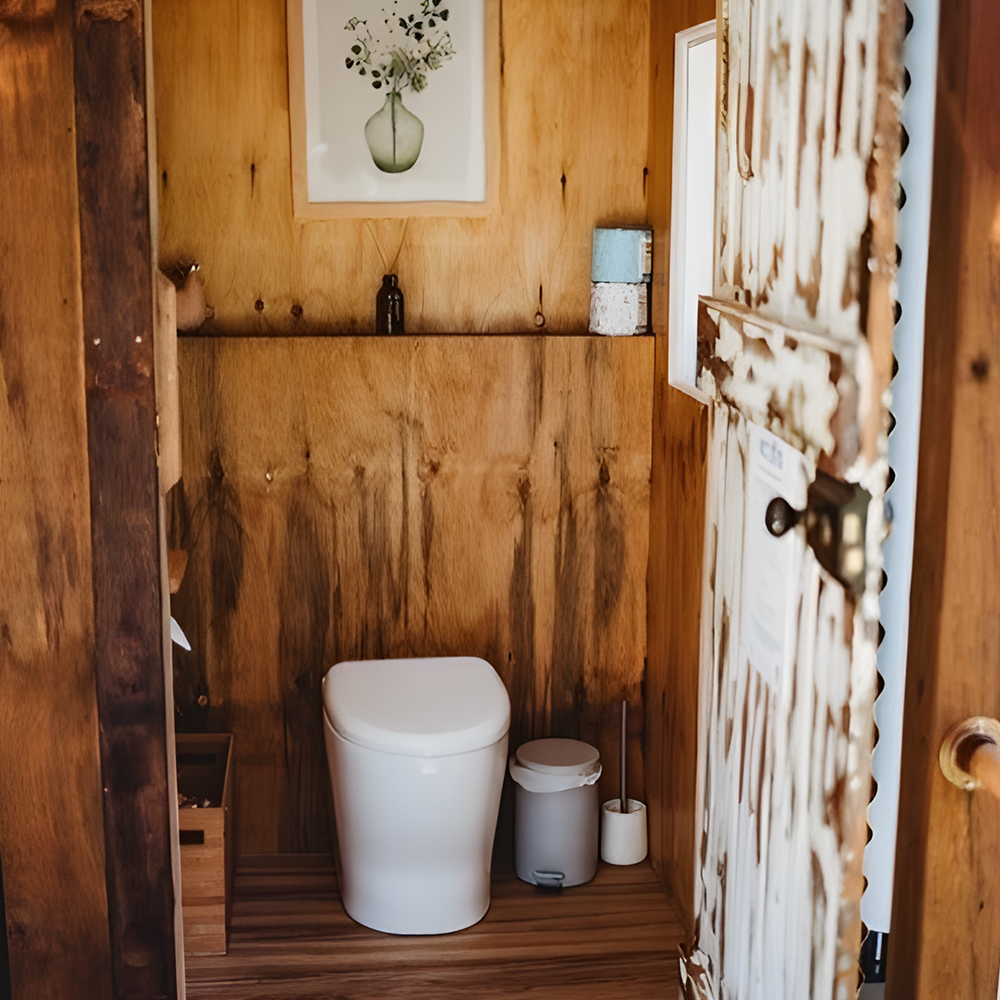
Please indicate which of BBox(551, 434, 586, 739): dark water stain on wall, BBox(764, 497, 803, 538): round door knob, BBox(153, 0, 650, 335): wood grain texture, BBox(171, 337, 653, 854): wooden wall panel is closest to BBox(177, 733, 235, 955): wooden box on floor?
BBox(171, 337, 653, 854): wooden wall panel

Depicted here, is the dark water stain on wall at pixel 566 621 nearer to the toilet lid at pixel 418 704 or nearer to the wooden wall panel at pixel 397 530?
the wooden wall panel at pixel 397 530

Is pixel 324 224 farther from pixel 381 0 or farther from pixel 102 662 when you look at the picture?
pixel 102 662

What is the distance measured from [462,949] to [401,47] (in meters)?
1.97

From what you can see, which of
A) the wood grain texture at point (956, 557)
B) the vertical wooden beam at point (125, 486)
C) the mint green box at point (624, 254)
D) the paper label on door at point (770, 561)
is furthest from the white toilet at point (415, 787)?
the wood grain texture at point (956, 557)

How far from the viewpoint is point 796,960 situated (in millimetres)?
1189

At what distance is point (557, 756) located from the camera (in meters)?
2.86

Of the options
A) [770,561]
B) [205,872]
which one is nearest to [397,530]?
[205,872]

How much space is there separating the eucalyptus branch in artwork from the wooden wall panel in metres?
0.59

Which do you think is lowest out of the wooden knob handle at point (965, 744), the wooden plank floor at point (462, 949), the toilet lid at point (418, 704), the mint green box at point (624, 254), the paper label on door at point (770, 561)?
the wooden plank floor at point (462, 949)

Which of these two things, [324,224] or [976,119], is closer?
[976,119]

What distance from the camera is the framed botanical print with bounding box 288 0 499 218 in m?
2.74

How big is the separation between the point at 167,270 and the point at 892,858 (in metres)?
2.00

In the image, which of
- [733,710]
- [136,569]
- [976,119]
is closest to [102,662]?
[136,569]

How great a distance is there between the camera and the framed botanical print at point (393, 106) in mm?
2736
